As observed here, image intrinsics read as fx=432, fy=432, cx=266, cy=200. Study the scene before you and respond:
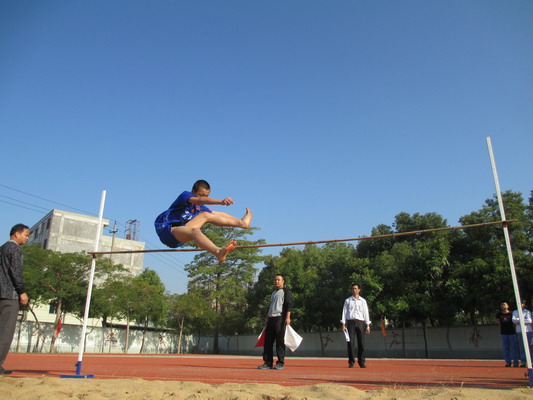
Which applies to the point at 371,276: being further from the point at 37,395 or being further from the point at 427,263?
the point at 37,395

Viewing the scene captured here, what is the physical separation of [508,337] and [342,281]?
16.8 m

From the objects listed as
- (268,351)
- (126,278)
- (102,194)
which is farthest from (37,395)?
(126,278)

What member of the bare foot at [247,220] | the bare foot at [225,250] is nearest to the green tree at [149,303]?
the bare foot at [247,220]

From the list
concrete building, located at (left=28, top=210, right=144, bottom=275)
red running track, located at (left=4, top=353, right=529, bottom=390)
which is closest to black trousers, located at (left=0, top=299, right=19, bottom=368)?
red running track, located at (left=4, top=353, right=529, bottom=390)

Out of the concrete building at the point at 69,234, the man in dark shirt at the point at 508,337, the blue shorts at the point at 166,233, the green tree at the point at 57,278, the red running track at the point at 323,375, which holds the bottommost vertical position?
the red running track at the point at 323,375

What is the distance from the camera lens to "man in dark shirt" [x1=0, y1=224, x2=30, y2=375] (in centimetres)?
471

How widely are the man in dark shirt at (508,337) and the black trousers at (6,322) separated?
932cm

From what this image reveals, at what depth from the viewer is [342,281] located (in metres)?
26.2

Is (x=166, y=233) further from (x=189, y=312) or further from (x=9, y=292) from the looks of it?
(x=189, y=312)

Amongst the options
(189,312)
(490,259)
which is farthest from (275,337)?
(189,312)

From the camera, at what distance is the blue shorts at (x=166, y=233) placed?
533 cm

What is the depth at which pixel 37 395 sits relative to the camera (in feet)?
10.8

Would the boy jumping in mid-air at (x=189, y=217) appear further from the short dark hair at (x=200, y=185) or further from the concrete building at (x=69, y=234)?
the concrete building at (x=69, y=234)

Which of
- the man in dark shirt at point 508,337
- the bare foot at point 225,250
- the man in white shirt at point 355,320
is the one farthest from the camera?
the man in dark shirt at point 508,337
